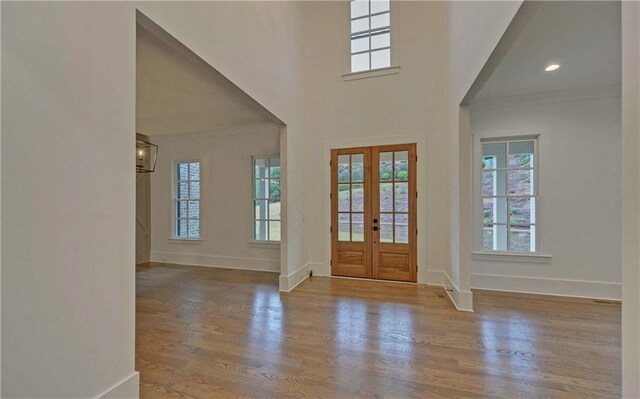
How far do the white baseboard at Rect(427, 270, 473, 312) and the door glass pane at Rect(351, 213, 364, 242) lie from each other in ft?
3.87

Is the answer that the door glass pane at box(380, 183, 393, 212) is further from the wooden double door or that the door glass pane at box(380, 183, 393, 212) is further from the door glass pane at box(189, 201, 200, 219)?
the door glass pane at box(189, 201, 200, 219)

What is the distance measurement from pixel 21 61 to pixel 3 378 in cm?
132

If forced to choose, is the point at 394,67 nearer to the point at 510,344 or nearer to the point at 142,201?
the point at 510,344

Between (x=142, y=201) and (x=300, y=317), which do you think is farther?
(x=142, y=201)

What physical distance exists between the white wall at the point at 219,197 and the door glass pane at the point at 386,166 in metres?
1.89

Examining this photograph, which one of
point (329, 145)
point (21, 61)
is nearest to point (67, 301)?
point (21, 61)

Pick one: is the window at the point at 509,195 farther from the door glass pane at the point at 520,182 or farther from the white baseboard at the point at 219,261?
the white baseboard at the point at 219,261

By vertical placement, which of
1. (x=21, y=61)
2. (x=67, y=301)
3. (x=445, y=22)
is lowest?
(x=67, y=301)

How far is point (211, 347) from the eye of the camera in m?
2.34

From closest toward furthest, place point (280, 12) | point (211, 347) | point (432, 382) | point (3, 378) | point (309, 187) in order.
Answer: point (3, 378), point (432, 382), point (211, 347), point (280, 12), point (309, 187)

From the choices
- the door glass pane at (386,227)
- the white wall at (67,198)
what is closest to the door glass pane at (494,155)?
the door glass pane at (386,227)

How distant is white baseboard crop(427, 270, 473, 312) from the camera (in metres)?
3.16

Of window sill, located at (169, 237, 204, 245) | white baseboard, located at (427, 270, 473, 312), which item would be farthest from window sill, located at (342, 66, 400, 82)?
window sill, located at (169, 237, 204, 245)

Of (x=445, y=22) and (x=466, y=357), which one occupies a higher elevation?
(x=445, y=22)
